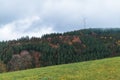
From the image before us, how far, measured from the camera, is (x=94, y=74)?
119 feet

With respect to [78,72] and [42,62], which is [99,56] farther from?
[78,72]

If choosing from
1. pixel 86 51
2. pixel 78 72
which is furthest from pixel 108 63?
pixel 86 51

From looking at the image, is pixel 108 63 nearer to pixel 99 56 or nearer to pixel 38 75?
pixel 38 75

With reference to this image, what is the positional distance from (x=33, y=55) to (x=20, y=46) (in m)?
9.45

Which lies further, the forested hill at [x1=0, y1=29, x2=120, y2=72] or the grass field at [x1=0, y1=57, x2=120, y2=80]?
the forested hill at [x1=0, y1=29, x2=120, y2=72]

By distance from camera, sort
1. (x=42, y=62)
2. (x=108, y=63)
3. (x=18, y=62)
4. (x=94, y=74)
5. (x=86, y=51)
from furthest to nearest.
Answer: (x=86, y=51), (x=42, y=62), (x=18, y=62), (x=108, y=63), (x=94, y=74)

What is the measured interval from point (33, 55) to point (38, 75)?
141419mm

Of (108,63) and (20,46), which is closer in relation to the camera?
(108,63)

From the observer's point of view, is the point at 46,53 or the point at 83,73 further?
the point at 46,53

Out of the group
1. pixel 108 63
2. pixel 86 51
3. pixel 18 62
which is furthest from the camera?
pixel 86 51

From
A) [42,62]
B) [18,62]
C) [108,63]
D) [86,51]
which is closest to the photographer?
[108,63]

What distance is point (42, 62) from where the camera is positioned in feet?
569

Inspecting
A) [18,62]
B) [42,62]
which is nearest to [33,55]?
[42,62]

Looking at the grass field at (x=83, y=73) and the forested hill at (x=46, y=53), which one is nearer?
the grass field at (x=83, y=73)
